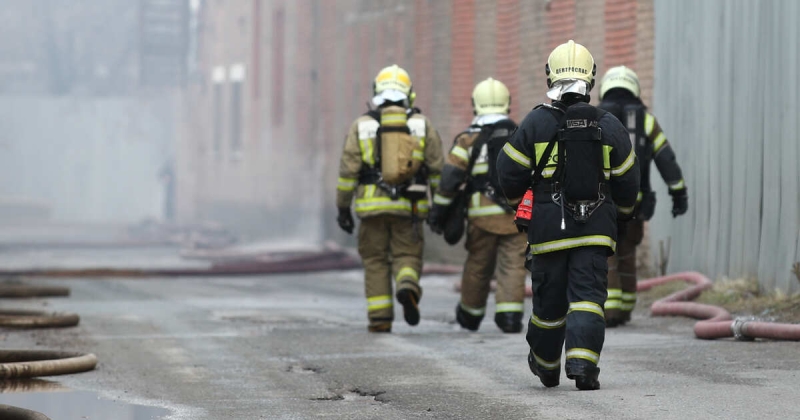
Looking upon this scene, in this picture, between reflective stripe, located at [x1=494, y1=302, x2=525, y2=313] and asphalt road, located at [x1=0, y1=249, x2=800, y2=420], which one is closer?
asphalt road, located at [x1=0, y1=249, x2=800, y2=420]

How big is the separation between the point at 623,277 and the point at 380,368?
273 centimetres

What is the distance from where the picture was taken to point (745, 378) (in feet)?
23.6

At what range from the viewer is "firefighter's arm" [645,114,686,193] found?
32.1 ft

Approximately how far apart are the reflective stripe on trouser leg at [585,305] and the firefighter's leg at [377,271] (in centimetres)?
341

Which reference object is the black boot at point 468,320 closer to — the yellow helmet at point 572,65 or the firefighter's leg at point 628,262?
the firefighter's leg at point 628,262

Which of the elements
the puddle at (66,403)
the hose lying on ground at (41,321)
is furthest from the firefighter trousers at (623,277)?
the puddle at (66,403)

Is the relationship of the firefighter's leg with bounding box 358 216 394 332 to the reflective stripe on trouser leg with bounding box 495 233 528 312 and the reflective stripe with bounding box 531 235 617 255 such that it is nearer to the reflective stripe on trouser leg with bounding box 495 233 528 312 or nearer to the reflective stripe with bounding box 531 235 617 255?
the reflective stripe on trouser leg with bounding box 495 233 528 312

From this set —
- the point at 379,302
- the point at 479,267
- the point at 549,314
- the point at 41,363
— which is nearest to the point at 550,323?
the point at 549,314

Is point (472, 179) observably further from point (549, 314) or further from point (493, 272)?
point (549, 314)

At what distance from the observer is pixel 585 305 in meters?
6.83

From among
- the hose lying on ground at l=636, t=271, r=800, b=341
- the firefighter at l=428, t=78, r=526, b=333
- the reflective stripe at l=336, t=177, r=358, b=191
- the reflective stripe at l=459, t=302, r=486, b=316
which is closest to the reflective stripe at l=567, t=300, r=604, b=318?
the hose lying on ground at l=636, t=271, r=800, b=341

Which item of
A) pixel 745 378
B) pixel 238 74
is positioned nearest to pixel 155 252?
pixel 238 74

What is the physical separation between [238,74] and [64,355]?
25726 mm

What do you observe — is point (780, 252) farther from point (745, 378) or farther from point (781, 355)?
point (745, 378)
